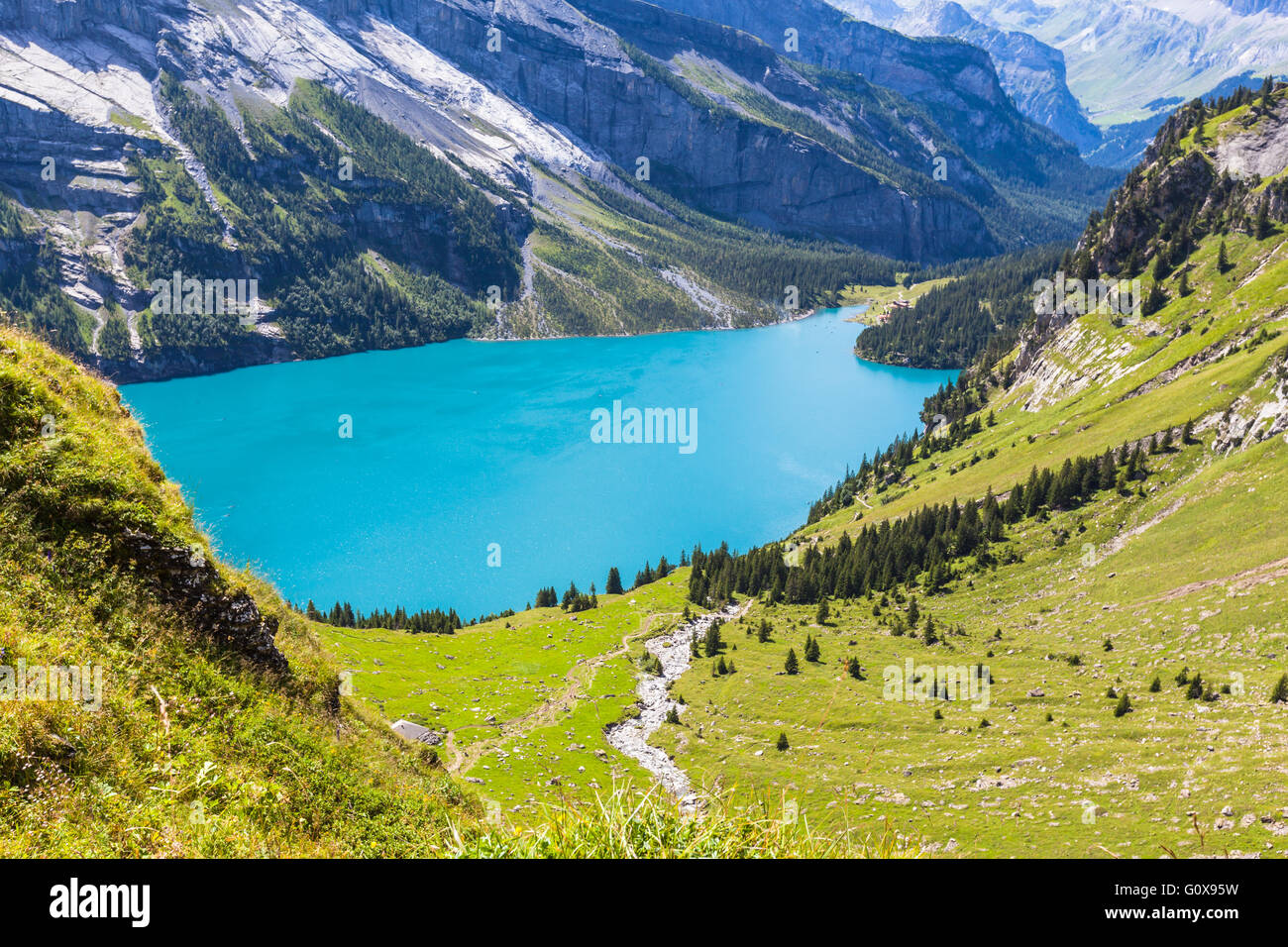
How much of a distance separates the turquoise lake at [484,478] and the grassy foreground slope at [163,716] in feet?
227

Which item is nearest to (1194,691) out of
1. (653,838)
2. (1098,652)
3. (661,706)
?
(1098,652)

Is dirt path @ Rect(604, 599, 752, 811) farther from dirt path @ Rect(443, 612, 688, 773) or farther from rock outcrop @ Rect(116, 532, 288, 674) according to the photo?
rock outcrop @ Rect(116, 532, 288, 674)

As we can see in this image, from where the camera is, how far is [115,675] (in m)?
10.7

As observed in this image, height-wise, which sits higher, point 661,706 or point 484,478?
point 484,478

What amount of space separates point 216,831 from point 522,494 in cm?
11797

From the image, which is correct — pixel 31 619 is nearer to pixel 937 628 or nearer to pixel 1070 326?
pixel 937 628
